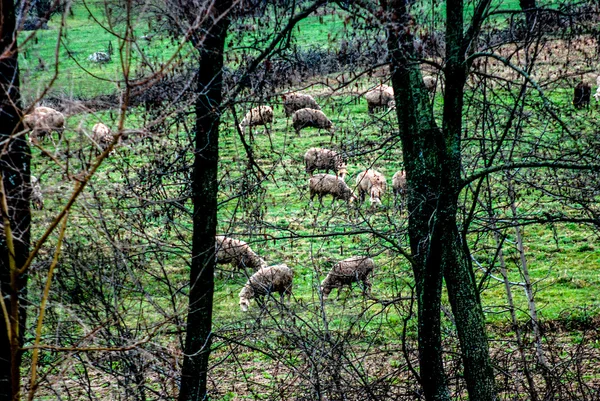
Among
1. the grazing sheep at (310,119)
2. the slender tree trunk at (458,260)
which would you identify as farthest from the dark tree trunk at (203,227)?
the grazing sheep at (310,119)

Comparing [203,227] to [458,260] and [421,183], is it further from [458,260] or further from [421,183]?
[458,260]

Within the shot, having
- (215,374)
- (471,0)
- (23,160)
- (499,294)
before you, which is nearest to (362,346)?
(215,374)

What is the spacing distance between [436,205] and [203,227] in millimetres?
2629

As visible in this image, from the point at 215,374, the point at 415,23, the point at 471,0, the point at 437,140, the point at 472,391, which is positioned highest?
the point at 471,0

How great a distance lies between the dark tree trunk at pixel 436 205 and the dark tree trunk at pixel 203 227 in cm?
196

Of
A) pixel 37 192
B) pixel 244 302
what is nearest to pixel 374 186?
pixel 244 302

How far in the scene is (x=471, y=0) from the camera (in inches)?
349

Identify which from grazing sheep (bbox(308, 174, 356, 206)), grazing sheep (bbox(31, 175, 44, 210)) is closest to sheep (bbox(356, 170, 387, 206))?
grazing sheep (bbox(308, 174, 356, 206))

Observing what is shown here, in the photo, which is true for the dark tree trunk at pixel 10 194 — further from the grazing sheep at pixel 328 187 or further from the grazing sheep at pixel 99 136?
the grazing sheep at pixel 328 187

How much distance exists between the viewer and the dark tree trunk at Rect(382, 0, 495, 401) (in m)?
7.63

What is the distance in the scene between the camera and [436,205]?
26.9 ft

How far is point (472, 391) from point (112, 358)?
3.92 m

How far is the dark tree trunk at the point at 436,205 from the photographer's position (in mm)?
7633

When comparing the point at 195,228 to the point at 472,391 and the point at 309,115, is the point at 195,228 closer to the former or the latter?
the point at 472,391
